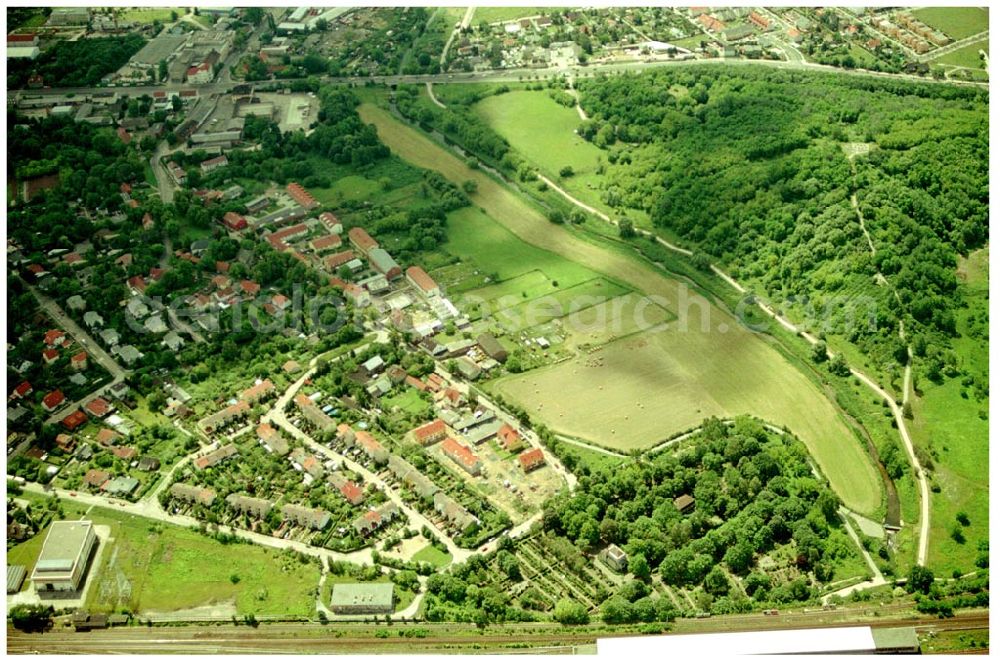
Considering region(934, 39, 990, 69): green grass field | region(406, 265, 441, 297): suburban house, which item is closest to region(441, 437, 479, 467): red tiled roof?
region(406, 265, 441, 297): suburban house

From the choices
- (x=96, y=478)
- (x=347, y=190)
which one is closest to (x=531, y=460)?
(x=96, y=478)

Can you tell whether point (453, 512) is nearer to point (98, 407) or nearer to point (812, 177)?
point (98, 407)

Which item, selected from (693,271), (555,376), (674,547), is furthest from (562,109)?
(674,547)

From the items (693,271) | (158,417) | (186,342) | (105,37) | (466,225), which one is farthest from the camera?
(105,37)

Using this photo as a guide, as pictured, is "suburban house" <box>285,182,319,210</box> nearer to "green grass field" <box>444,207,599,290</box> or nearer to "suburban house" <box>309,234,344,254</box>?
"suburban house" <box>309,234,344,254</box>

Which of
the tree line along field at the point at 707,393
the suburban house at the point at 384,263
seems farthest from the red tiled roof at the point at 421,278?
the tree line along field at the point at 707,393

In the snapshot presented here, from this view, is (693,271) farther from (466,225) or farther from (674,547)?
(674,547)

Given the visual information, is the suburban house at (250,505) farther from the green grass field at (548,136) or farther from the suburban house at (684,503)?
the green grass field at (548,136)
